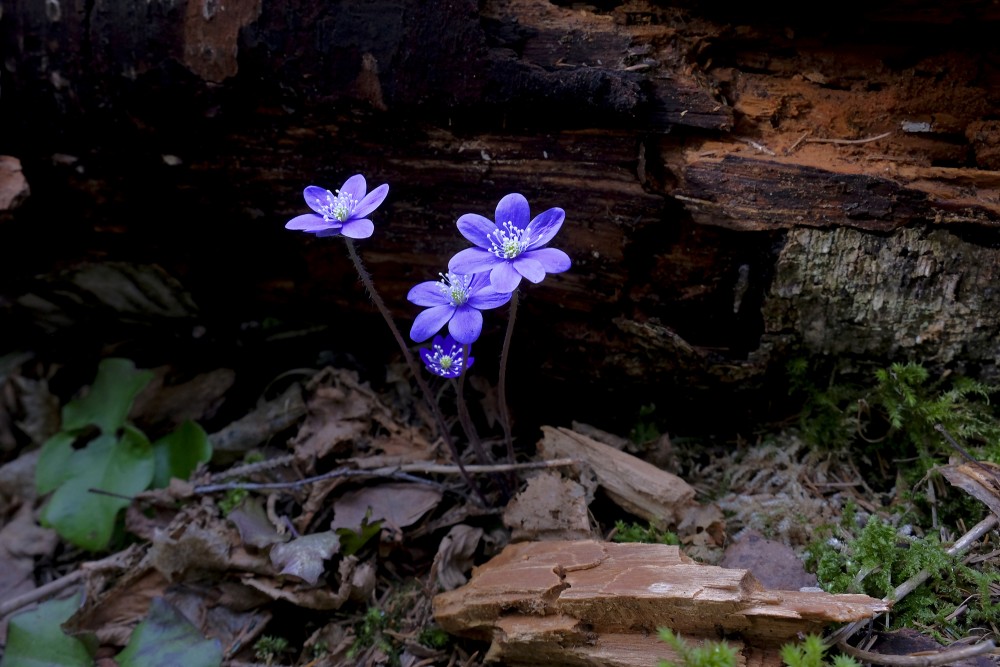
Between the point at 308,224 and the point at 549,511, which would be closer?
the point at 308,224

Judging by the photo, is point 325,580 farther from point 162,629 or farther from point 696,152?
point 696,152

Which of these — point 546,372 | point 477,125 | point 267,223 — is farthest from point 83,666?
point 477,125

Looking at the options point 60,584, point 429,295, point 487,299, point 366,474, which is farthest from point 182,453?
point 487,299

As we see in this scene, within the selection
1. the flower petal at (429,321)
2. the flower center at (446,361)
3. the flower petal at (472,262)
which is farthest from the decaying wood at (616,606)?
the flower petal at (472,262)

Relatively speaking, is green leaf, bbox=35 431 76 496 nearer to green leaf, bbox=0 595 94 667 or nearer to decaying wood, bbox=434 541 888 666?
green leaf, bbox=0 595 94 667

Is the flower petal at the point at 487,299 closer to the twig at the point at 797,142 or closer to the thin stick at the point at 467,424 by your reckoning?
the thin stick at the point at 467,424

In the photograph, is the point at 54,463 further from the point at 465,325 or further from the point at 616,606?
the point at 616,606
